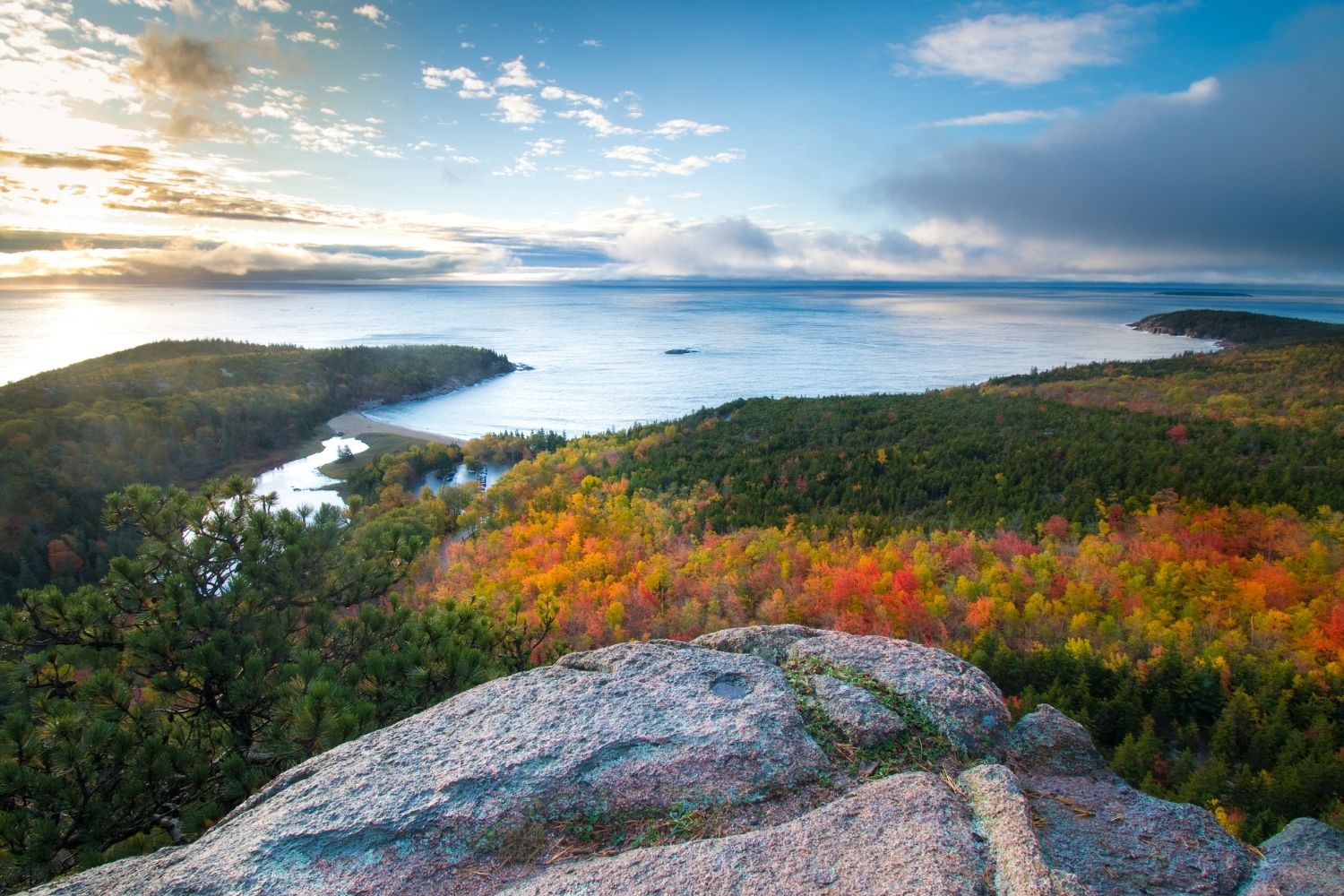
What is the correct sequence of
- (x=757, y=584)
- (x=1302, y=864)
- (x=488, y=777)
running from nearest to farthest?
1. (x=488, y=777)
2. (x=1302, y=864)
3. (x=757, y=584)

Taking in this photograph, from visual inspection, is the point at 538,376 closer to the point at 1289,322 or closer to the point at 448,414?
the point at 448,414

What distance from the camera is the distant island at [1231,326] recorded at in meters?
129

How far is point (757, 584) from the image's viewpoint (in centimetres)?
2308

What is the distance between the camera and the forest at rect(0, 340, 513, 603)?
130ft

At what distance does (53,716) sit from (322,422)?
91962mm

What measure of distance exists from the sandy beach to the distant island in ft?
445

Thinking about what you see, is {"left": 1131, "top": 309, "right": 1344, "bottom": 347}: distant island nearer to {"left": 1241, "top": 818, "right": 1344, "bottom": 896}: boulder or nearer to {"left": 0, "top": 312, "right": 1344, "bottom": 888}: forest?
{"left": 0, "top": 312, "right": 1344, "bottom": 888}: forest

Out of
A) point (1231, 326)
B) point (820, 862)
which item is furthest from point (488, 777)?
point (1231, 326)

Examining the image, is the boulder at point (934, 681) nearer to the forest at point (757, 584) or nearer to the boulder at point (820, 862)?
the boulder at point (820, 862)

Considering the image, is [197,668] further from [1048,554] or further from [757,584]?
[1048,554]

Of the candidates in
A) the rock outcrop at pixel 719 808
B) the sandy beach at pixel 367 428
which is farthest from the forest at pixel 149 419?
the rock outcrop at pixel 719 808

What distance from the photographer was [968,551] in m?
22.9

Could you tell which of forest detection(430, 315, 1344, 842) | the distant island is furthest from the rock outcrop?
the distant island

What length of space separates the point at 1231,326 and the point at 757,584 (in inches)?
6705
